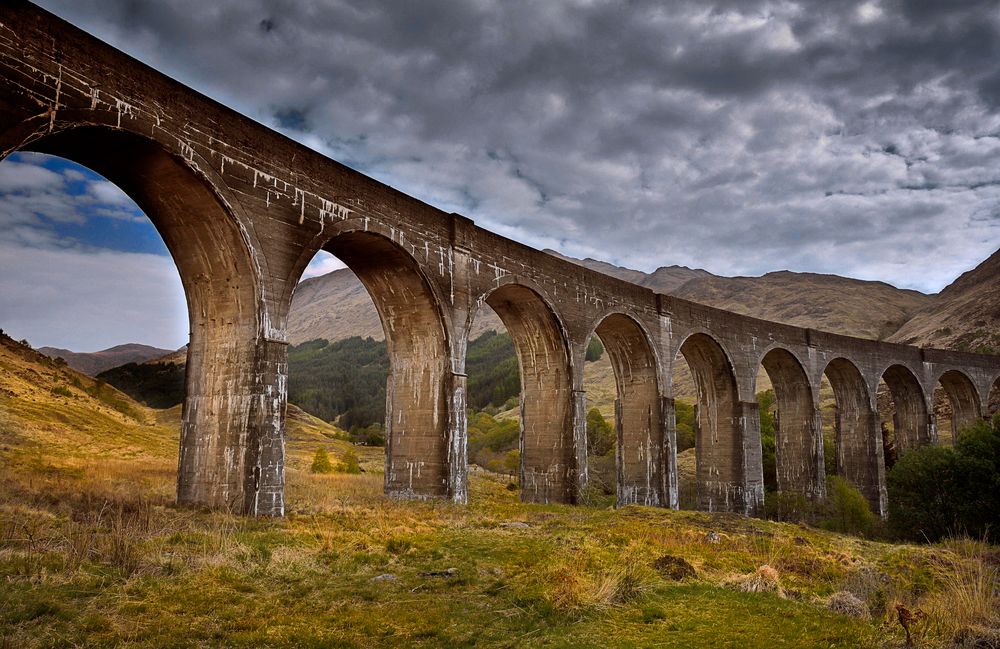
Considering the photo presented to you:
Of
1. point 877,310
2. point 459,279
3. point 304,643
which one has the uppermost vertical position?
point 877,310

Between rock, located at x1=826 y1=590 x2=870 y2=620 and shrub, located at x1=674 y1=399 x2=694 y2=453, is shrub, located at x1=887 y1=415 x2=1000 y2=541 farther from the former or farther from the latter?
shrub, located at x1=674 y1=399 x2=694 y2=453

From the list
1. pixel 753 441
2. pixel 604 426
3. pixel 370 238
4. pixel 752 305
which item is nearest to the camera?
pixel 370 238

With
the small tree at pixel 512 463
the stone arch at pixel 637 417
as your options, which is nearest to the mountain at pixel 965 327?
the small tree at pixel 512 463

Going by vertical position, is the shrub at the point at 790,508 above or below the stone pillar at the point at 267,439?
below

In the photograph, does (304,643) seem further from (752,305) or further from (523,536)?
(752,305)

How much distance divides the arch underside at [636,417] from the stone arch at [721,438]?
8.58 ft

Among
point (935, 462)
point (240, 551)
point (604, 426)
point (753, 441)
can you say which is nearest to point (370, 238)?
point (240, 551)

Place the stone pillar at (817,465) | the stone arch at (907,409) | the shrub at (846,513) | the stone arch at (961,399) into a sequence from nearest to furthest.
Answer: the shrub at (846,513) < the stone pillar at (817,465) < the stone arch at (907,409) < the stone arch at (961,399)

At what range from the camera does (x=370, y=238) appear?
51.5 feet

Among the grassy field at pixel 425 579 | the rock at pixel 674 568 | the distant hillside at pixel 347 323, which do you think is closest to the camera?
the grassy field at pixel 425 579

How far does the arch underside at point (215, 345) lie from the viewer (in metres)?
11.7

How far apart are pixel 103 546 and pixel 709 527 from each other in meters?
13.1

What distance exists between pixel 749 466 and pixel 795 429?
5227 millimetres

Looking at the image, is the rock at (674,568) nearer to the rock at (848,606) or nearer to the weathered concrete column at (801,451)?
the rock at (848,606)
